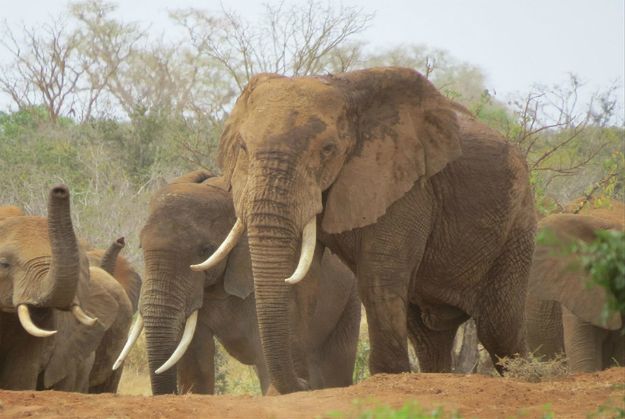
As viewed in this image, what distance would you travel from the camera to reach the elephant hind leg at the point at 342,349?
33.9 ft

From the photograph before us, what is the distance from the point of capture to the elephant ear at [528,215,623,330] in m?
9.20

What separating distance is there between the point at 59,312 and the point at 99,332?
1.21 ft

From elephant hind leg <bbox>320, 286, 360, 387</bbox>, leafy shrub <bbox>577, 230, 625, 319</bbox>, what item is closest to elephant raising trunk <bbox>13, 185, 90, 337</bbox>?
elephant hind leg <bbox>320, 286, 360, 387</bbox>

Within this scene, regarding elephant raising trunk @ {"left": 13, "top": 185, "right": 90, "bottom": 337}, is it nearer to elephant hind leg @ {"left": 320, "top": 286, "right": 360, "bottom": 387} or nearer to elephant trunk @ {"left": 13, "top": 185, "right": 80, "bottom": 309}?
elephant trunk @ {"left": 13, "top": 185, "right": 80, "bottom": 309}

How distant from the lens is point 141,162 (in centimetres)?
2345

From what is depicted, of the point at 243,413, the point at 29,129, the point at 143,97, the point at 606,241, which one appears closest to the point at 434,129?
the point at 243,413

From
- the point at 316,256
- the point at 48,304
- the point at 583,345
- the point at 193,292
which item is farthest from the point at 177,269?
the point at 583,345

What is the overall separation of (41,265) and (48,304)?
0.24 m

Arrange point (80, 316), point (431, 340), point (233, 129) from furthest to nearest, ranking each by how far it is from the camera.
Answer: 1. point (431, 340)
2. point (233, 129)
3. point (80, 316)

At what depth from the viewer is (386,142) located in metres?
8.02

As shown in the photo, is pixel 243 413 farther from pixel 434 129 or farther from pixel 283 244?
pixel 434 129

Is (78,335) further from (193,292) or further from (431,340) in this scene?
(431,340)

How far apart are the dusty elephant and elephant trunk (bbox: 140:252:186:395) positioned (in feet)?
1.15

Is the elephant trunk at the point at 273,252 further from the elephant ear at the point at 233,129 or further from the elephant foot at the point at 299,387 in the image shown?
the elephant ear at the point at 233,129
